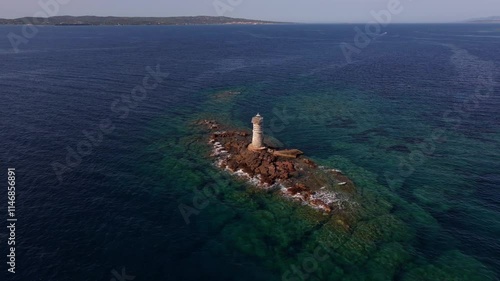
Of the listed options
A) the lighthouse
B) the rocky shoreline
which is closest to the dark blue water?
the rocky shoreline

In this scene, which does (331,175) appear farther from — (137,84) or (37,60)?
(37,60)

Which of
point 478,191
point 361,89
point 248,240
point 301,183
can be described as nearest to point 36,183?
point 248,240

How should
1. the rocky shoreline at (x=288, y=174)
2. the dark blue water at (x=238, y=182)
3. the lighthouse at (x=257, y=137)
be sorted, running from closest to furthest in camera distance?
1. the dark blue water at (x=238, y=182)
2. the rocky shoreline at (x=288, y=174)
3. the lighthouse at (x=257, y=137)

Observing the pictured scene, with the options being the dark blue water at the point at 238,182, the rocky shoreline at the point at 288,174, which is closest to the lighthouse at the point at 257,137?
the rocky shoreline at the point at 288,174

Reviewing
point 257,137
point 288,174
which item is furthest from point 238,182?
point 257,137

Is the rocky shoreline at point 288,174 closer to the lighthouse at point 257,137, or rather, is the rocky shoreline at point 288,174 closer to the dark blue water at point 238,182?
the lighthouse at point 257,137
